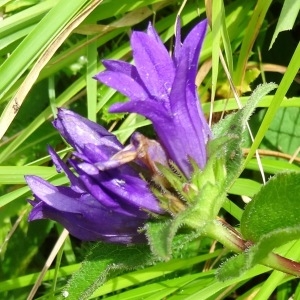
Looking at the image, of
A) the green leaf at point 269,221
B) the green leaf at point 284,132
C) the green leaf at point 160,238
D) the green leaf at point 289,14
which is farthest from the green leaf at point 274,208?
the green leaf at point 284,132

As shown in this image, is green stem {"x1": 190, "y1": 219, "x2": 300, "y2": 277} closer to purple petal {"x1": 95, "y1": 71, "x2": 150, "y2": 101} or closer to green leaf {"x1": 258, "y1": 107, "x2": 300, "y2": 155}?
purple petal {"x1": 95, "y1": 71, "x2": 150, "y2": 101}

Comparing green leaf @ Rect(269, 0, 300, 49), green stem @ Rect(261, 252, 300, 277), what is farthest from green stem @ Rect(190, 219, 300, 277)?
green leaf @ Rect(269, 0, 300, 49)

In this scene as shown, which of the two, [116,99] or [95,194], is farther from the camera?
[116,99]

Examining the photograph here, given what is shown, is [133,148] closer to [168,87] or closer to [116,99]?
[168,87]

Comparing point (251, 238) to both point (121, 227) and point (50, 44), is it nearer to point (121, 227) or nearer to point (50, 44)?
point (121, 227)

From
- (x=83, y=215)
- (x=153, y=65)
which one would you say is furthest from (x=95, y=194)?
(x=153, y=65)

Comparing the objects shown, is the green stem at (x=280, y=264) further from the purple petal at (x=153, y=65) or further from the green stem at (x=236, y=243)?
the purple petal at (x=153, y=65)

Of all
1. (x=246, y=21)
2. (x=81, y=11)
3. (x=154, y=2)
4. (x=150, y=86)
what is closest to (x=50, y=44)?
(x=81, y=11)

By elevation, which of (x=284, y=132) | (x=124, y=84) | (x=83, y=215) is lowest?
(x=284, y=132)
